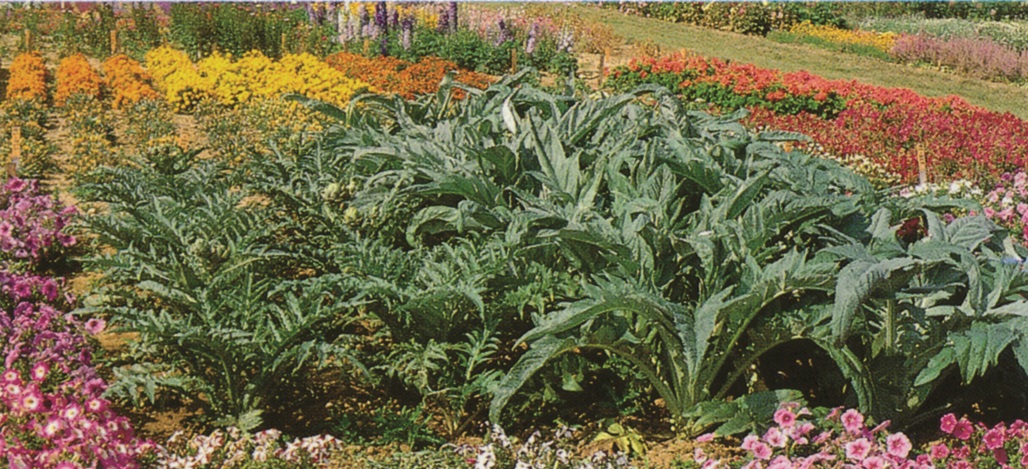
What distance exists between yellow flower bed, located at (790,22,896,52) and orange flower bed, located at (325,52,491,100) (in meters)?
11.8

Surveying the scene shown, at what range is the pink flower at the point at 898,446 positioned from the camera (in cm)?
318

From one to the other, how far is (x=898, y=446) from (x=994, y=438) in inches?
13.7

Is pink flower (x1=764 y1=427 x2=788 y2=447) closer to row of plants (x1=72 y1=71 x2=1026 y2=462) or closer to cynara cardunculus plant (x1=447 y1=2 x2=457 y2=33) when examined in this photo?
row of plants (x1=72 y1=71 x2=1026 y2=462)

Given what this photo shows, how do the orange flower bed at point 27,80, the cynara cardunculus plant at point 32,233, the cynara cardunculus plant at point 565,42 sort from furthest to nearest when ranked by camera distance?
1. the cynara cardunculus plant at point 565,42
2. the orange flower bed at point 27,80
3. the cynara cardunculus plant at point 32,233

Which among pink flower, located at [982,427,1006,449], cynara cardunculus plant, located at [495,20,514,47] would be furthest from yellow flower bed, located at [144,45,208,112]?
pink flower, located at [982,427,1006,449]

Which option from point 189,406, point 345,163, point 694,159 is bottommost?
point 189,406

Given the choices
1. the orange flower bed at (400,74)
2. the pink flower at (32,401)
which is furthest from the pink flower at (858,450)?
the orange flower bed at (400,74)

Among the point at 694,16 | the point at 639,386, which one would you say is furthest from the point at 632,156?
the point at 694,16

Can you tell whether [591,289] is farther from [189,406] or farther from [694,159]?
[189,406]

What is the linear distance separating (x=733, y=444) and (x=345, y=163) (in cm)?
288

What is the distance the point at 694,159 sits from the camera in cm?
429

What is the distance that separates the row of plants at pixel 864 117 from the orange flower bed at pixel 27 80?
640 cm

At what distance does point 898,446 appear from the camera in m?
3.19

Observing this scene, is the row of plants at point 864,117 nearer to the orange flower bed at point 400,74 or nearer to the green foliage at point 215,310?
the orange flower bed at point 400,74
